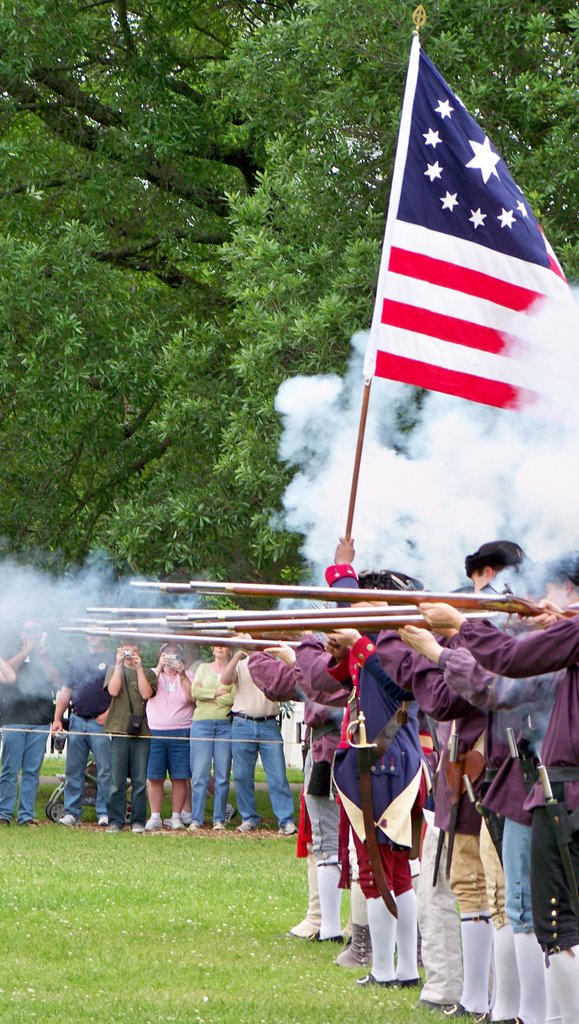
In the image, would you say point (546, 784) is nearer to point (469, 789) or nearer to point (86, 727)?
point (469, 789)

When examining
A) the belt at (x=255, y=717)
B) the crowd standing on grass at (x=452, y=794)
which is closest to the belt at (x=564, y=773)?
the crowd standing on grass at (x=452, y=794)

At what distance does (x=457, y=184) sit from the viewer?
897 cm

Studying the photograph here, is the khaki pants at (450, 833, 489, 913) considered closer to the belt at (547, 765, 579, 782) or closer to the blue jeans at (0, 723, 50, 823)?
the belt at (547, 765, 579, 782)

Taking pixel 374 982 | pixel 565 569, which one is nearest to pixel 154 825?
pixel 374 982

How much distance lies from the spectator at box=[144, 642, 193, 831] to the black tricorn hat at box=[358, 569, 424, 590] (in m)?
9.20

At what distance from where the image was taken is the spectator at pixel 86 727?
54.3 ft

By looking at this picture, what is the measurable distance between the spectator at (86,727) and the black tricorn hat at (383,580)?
8988mm

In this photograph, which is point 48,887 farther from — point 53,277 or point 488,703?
point 53,277

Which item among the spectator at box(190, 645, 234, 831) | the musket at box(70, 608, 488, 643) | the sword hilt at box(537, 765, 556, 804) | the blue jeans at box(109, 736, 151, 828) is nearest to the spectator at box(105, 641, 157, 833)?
the blue jeans at box(109, 736, 151, 828)

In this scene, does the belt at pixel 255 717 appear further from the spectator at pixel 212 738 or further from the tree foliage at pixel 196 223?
the tree foliage at pixel 196 223

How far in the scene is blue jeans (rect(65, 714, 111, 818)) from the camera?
54.3 ft

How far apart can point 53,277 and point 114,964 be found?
9.15 meters

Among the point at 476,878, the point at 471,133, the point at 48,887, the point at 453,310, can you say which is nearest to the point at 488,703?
the point at 476,878

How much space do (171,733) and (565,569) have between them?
1096cm
